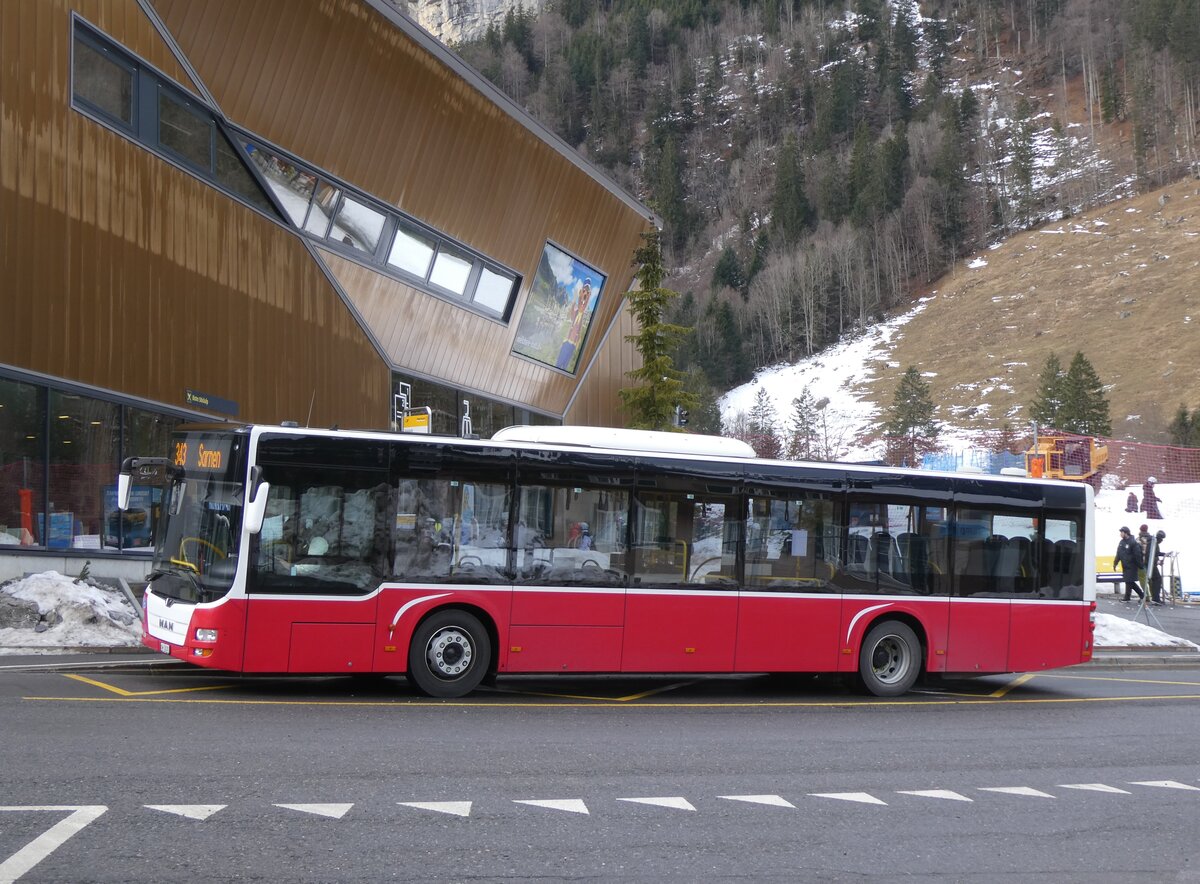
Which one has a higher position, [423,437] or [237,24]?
[237,24]

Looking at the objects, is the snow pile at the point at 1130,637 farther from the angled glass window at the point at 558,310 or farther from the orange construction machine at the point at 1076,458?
the orange construction machine at the point at 1076,458

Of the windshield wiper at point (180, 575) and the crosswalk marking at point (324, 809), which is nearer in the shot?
the crosswalk marking at point (324, 809)

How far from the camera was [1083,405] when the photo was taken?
68125 millimetres

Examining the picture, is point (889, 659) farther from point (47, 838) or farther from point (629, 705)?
point (47, 838)

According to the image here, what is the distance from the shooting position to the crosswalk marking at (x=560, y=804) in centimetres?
716

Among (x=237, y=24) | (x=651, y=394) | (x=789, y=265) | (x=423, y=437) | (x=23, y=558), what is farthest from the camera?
(x=789, y=265)

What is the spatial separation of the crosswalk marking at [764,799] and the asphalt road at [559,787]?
0.02 meters

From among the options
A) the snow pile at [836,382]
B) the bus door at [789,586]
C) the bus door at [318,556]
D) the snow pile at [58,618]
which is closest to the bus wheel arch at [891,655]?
the bus door at [789,586]

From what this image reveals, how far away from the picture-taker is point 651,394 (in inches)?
A: 1296

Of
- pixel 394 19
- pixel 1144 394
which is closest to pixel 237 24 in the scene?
pixel 394 19

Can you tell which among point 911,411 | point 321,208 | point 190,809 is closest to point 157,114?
point 321,208

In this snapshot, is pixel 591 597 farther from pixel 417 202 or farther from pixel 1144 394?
pixel 1144 394

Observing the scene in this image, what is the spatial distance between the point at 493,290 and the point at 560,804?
21568 millimetres

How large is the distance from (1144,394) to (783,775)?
275ft
